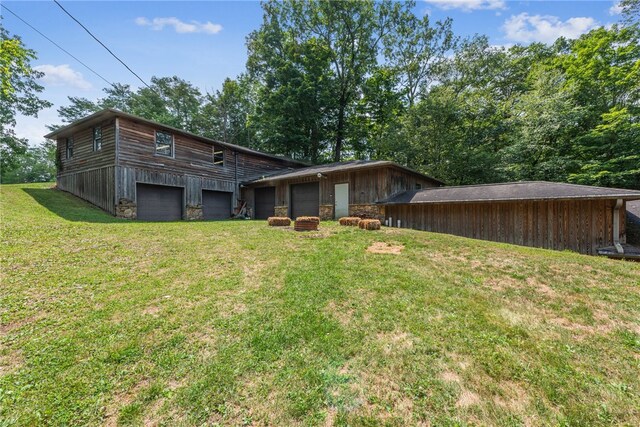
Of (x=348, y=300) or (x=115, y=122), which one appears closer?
(x=348, y=300)

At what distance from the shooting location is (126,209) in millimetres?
12141

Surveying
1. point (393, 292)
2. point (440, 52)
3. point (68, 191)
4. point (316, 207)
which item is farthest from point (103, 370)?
point (440, 52)

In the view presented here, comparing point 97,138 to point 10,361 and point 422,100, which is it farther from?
point 422,100

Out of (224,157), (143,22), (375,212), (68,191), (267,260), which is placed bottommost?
(267,260)

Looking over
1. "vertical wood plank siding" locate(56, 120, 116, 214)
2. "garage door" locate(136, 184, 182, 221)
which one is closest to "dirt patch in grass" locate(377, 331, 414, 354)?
"vertical wood plank siding" locate(56, 120, 116, 214)

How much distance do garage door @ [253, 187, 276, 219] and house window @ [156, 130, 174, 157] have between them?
19.7ft

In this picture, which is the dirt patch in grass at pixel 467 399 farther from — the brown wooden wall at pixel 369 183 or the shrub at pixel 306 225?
the brown wooden wall at pixel 369 183

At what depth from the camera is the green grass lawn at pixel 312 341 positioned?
7.35ft

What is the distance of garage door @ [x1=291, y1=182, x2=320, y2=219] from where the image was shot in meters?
15.2

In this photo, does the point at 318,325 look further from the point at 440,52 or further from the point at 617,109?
the point at 440,52

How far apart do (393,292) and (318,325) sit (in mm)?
1602

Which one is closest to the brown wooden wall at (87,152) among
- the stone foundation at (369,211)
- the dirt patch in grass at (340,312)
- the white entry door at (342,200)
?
the white entry door at (342,200)

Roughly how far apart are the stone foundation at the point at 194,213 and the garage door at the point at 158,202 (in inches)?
17.9

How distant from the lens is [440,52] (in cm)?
2453
